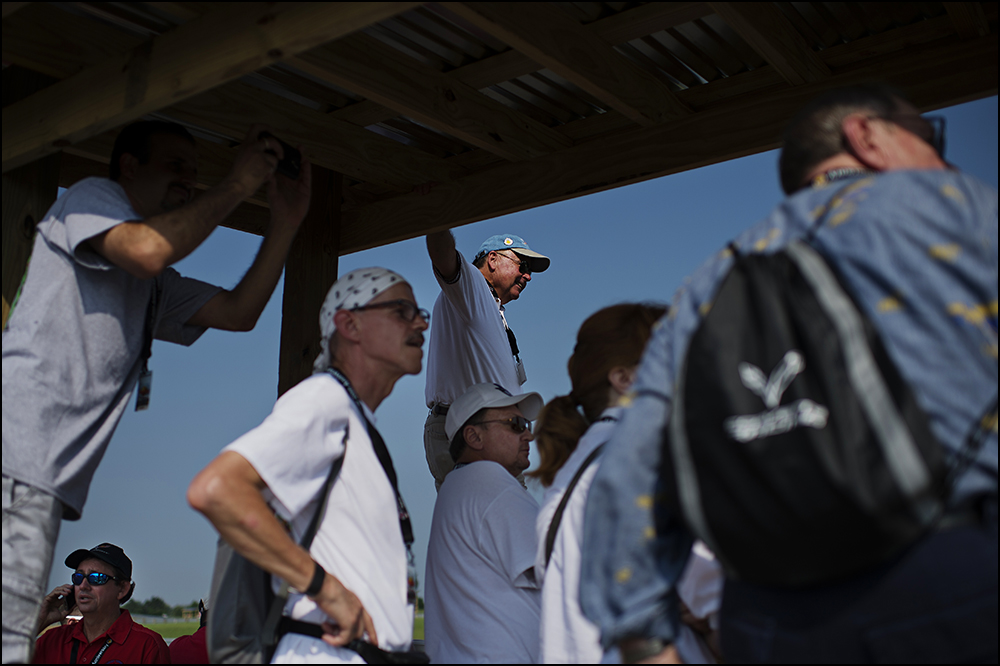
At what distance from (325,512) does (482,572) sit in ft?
3.45

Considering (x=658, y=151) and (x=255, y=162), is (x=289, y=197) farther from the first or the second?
(x=658, y=151)

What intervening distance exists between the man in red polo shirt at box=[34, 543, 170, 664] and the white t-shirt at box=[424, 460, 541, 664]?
268 centimetres

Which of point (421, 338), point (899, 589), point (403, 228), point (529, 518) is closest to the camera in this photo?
point (899, 589)

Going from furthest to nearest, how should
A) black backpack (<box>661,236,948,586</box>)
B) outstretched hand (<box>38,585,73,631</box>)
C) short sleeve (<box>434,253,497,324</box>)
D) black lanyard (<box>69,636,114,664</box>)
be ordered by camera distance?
1. outstretched hand (<box>38,585,73,631</box>)
2. black lanyard (<box>69,636,114,664</box>)
3. short sleeve (<box>434,253,497,324</box>)
4. black backpack (<box>661,236,948,586</box>)

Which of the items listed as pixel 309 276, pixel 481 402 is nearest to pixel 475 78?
pixel 309 276

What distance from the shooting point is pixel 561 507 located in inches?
95.8

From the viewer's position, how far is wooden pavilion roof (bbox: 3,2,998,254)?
2635mm

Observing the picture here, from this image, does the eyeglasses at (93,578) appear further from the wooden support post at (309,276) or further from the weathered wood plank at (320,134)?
the weathered wood plank at (320,134)

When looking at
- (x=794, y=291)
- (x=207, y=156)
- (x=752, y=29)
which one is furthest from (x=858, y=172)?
(x=207, y=156)

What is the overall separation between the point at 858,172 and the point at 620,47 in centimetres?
178

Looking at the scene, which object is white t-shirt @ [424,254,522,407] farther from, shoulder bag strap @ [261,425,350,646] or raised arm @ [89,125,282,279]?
shoulder bag strap @ [261,425,350,646]

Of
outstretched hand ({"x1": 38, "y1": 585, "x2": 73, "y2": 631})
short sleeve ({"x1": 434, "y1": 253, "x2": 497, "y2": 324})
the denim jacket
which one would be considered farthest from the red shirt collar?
the denim jacket

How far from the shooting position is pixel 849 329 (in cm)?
135

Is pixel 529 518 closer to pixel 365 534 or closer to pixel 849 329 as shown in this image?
pixel 365 534
